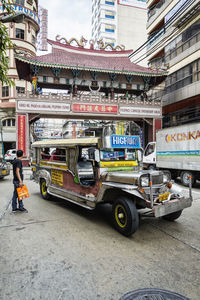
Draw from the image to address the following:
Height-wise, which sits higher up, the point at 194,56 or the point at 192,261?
the point at 194,56

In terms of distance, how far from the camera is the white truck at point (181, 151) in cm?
1009

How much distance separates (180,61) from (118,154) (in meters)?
20.6

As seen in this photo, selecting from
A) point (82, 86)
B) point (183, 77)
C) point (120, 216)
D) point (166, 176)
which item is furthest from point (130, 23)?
point (120, 216)

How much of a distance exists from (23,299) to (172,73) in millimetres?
25625

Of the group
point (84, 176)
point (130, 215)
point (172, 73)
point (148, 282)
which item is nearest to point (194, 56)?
point (172, 73)

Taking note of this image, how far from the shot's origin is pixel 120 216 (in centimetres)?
450

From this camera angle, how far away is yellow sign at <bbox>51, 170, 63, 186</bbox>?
669cm

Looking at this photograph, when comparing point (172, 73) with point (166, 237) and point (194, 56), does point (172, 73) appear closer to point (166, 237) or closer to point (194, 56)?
point (194, 56)

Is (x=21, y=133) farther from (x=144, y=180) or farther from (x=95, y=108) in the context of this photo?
(x=144, y=180)

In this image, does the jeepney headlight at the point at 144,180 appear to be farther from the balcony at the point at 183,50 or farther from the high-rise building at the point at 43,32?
the high-rise building at the point at 43,32

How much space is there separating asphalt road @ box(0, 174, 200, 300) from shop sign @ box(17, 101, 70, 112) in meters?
18.0

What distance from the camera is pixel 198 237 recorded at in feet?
14.2

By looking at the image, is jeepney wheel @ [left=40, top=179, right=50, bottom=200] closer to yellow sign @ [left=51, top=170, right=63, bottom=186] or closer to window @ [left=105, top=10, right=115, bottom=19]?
yellow sign @ [left=51, top=170, right=63, bottom=186]

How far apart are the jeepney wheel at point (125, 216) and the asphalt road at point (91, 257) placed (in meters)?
0.17
